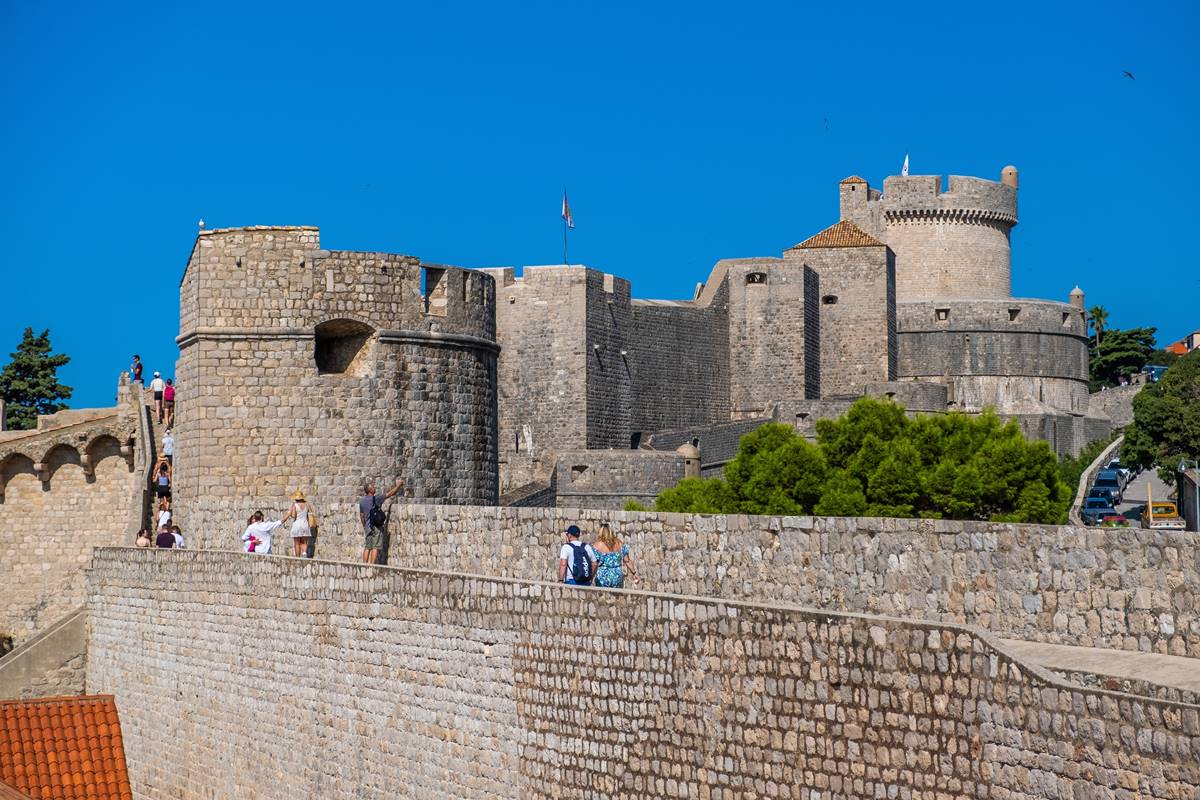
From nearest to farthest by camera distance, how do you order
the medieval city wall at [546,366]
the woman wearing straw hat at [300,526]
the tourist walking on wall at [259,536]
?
1. the woman wearing straw hat at [300,526]
2. the tourist walking on wall at [259,536]
3. the medieval city wall at [546,366]

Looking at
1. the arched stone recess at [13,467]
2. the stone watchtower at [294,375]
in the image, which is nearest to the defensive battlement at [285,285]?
the stone watchtower at [294,375]

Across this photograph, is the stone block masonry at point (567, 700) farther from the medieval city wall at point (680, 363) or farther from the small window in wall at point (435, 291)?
the medieval city wall at point (680, 363)

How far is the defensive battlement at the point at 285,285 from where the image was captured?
17.0m

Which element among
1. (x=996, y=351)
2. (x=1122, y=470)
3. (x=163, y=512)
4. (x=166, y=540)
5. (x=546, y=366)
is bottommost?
(x=166, y=540)

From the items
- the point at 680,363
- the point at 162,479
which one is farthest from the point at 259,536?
the point at 680,363

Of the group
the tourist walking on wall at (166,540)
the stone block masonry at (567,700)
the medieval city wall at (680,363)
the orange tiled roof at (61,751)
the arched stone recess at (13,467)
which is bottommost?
the orange tiled roof at (61,751)

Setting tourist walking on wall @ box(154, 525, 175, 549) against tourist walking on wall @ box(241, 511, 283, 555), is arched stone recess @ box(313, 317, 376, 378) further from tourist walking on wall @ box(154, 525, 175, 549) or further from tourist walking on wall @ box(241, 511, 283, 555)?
tourist walking on wall @ box(154, 525, 175, 549)

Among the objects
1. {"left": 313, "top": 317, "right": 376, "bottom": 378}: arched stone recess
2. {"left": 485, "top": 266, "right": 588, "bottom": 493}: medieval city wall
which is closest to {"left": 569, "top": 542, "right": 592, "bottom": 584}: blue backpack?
{"left": 313, "top": 317, "right": 376, "bottom": 378}: arched stone recess

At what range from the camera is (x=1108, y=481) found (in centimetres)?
4572

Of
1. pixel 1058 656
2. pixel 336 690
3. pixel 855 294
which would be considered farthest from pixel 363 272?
pixel 855 294

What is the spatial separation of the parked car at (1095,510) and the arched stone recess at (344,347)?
19235 mm

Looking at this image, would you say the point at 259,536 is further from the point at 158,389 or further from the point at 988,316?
the point at 988,316

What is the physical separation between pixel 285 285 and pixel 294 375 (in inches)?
32.6

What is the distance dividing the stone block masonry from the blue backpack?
0.53 m
